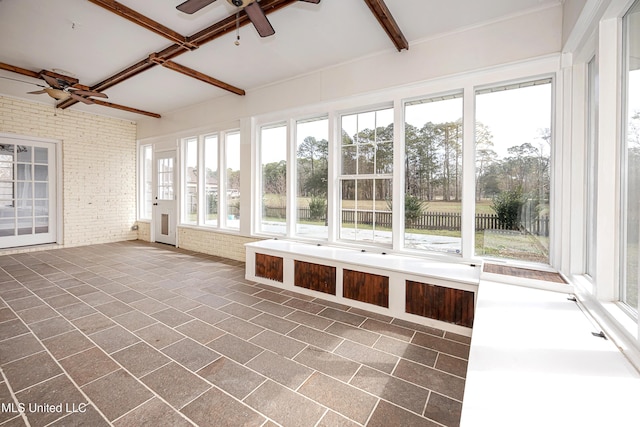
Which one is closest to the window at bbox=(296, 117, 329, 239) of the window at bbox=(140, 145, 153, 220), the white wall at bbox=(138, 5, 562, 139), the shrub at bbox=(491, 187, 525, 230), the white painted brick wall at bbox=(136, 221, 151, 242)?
the white wall at bbox=(138, 5, 562, 139)

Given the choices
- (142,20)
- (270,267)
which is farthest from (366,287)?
(142,20)

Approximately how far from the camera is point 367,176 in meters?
3.97

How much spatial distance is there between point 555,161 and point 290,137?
3437mm

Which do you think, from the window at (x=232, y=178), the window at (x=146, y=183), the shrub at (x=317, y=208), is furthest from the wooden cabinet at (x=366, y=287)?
the window at (x=146, y=183)

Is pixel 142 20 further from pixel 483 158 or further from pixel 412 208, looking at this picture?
pixel 483 158

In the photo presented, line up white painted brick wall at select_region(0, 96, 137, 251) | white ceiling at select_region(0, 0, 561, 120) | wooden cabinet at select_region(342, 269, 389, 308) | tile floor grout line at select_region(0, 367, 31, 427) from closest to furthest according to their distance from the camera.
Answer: tile floor grout line at select_region(0, 367, 31, 427) < white ceiling at select_region(0, 0, 561, 120) < wooden cabinet at select_region(342, 269, 389, 308) < white painted brick wall at select_region(0, 96, 137, 251)

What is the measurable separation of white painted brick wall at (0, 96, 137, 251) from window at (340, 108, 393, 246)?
6013 mm

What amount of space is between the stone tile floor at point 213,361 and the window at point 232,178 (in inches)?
83.8

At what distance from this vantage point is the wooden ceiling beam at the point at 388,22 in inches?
102

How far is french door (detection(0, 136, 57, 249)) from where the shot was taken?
5.59m

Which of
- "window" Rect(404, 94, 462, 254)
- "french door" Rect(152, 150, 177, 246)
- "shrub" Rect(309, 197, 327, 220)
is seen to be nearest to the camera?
"window" Rect(404, 94, 462, 254)

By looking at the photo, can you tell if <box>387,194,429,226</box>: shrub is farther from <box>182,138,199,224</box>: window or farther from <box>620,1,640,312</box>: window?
<box>182,138,199,224</box>: window

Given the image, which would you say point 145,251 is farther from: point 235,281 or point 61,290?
point 235,281
